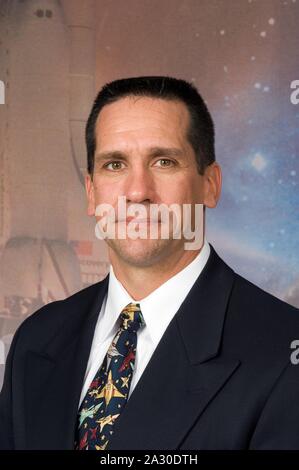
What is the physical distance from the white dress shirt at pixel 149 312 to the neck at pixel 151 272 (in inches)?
0.7

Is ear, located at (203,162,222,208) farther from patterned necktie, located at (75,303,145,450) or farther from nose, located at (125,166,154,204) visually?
patterned necktie, located at (75,303,145,450)

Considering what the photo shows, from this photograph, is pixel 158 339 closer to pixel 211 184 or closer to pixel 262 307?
pixel 262 307

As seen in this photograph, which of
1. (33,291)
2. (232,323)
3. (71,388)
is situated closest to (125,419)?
(71,388)

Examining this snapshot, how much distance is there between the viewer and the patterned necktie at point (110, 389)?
2.24 m

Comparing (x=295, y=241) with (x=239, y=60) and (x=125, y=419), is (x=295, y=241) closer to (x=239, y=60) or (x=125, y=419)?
(x=239, y=60)

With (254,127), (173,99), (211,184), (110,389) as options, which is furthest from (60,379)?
(254,127)

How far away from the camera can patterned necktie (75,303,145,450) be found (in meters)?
2.24

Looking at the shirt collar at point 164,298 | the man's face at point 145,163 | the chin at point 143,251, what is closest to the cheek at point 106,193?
the man's face at point 145,163

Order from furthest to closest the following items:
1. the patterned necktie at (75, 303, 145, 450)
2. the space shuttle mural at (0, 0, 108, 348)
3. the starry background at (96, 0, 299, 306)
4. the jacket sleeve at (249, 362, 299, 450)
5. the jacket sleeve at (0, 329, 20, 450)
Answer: the space shuttle mural at (0, 0, 108, 348) → the starry background at (96, 0, 299, 306) → the jacket sleeve at (0, 329, 20, 450) → the patterned necktie at (75, 303, 145, 450) → the jacket sleeve at (249, 362, 299, 450)

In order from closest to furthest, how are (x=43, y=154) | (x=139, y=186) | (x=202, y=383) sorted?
(x=202, y=383) → (x=139, y=186) → (x=43, y=154)

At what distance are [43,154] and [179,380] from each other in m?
2.02

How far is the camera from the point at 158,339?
2.31m

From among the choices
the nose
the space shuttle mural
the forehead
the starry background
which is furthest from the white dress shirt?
the space shuttle mural
